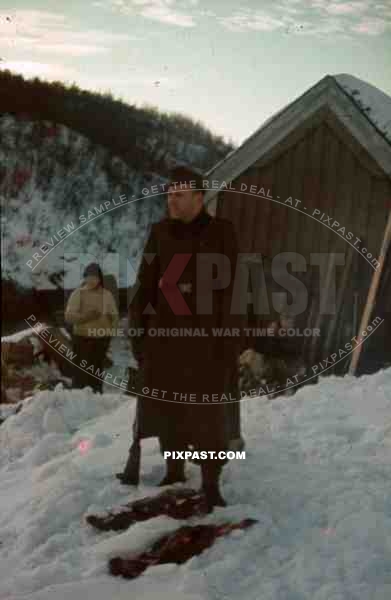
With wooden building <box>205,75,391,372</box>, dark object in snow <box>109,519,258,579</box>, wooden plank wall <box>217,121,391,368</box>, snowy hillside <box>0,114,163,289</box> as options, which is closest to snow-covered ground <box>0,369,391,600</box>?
dark object in snow <box>109,519,258,579</box>

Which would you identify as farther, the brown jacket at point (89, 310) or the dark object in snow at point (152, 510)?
the brown jacket at point (89, 310)

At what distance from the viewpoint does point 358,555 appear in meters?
2.99

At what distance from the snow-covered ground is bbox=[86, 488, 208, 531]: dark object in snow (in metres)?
0.07

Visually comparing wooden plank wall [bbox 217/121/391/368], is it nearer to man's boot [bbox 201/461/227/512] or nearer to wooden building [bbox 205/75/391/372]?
wooden building [bbox 205/75/391/372]

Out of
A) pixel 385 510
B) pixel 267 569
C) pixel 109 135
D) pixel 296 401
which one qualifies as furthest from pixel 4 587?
pixel 109 135

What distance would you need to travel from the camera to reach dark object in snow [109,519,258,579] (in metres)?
2.95

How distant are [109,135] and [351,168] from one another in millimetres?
12507

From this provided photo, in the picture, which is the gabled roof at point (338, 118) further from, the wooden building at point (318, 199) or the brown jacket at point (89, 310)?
the brown jacket at point (89, 310)

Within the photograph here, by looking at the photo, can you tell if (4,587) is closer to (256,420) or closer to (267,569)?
(267,569)

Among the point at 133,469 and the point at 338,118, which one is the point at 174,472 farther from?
the point at 338,118

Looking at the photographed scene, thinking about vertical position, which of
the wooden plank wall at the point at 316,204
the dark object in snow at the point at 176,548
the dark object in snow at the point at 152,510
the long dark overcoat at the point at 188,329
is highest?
the wooden plank wall at the point at 316,204

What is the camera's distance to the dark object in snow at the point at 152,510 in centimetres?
333

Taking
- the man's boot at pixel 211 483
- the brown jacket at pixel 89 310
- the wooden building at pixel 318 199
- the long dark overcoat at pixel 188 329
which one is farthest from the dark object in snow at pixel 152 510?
the wooden building at pixel 318 199

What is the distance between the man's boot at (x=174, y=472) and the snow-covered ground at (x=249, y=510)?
8cm
